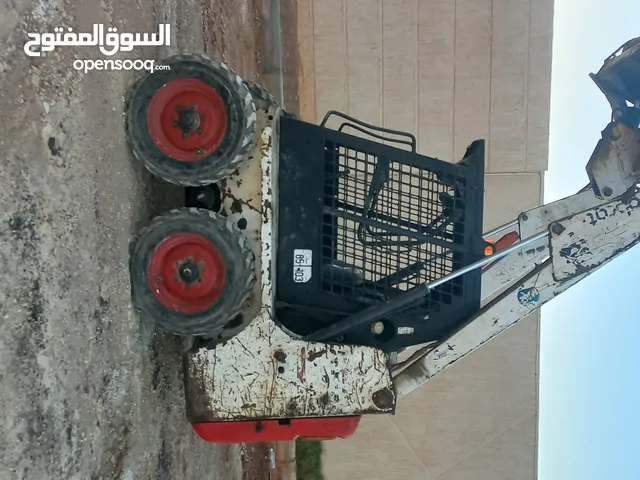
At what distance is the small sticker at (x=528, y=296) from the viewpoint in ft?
6.90

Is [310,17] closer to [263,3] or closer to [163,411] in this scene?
[263,3]

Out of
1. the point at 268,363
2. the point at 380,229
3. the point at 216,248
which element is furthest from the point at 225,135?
the point at 268,363

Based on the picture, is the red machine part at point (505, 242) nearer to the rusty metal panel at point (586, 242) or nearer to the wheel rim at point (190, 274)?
the rusty metal panel at point (586, 242)

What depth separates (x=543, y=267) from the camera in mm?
→ 2092

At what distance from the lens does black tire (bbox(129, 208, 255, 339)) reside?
179 cm

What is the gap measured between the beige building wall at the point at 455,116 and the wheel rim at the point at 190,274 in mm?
2695

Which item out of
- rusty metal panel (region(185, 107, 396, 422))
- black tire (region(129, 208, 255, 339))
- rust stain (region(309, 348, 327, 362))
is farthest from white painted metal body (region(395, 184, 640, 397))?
black tire (region(129, 208, 255, 339))

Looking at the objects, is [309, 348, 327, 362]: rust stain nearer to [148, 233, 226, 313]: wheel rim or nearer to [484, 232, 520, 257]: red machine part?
[148, 233, 226, 313]: wheel rim

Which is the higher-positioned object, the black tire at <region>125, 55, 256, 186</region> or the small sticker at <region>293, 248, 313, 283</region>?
the black tire at <region>125, 55, 256, 186</region>

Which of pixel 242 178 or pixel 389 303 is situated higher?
pixel 242 178

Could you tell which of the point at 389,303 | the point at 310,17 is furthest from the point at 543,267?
the point at 310,17

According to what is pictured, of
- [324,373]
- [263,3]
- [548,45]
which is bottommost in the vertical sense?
[324,373]

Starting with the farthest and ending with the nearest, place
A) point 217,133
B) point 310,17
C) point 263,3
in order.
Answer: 1. point 310,17
2. point 263,3
3. point 217,133

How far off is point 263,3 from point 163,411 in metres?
3.00
